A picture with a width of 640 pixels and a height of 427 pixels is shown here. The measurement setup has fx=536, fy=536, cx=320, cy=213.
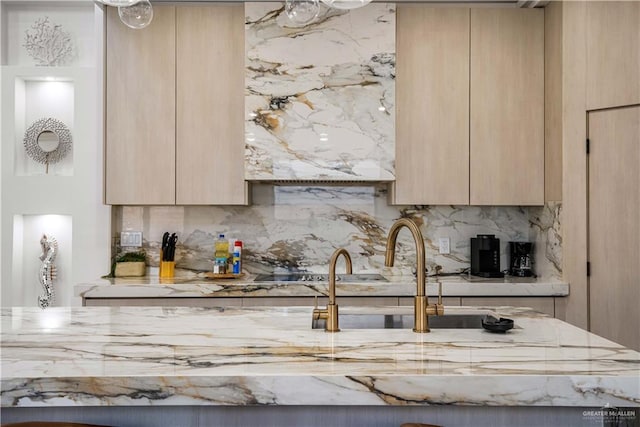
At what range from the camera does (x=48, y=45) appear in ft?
12.0

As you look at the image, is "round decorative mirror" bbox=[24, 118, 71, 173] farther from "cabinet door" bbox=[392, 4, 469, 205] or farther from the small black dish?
the small black dish

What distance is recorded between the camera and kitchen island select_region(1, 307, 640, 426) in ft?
3.85

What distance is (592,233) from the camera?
306cm

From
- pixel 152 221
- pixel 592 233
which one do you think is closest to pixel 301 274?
pixel 152 221

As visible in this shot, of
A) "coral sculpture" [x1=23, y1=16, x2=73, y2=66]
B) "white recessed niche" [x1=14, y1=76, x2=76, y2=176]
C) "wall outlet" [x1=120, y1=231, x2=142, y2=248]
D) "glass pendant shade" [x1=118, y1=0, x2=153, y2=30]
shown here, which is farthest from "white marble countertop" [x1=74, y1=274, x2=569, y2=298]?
"coral sculpture" [x1=23, y1=16, x2=73, y2=66]

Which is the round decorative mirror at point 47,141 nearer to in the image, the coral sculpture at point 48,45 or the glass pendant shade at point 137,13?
the coral sculpture at point 48,45

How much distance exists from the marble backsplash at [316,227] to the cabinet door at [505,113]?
0.33 m

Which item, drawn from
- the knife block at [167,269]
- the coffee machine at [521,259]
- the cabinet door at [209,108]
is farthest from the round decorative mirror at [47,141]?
the coffee machine at [521,259]

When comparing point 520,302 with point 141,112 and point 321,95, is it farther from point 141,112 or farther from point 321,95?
point 141,112

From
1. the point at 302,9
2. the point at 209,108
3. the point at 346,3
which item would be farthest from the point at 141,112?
the point at 346,3

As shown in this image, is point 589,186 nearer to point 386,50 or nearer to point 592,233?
point 592,233

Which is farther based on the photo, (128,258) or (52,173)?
(52,173)

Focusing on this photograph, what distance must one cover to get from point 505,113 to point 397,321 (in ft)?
6.71

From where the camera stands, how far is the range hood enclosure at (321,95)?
325 centimetres
